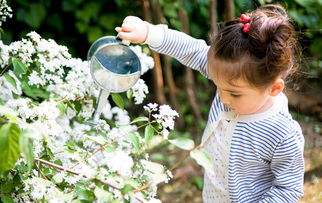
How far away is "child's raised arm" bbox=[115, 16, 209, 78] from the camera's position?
1.41 metres

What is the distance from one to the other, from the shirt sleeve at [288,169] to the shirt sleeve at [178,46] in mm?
413

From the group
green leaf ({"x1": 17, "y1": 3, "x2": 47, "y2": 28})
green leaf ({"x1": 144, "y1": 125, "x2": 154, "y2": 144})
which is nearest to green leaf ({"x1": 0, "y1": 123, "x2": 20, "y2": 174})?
green leaf ({"x1": 144, "y1": 125, "x2": 154, "y2": 144})

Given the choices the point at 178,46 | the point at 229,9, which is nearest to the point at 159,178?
the point at 178,46

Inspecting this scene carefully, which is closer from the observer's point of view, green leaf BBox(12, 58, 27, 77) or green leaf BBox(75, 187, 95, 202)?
green leaf BBox(75, 187, 95, 202)

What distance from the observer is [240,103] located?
1.38 m

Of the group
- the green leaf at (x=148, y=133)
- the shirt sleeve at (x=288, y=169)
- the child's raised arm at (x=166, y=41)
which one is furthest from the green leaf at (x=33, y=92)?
the shirt sleeve at (x=288, y=169)

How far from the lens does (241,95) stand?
135 cm

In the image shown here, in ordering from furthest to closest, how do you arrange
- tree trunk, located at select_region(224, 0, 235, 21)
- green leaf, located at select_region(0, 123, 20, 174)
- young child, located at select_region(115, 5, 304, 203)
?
1. tree trunk, located at select_region(224, 0, 235, 21)
2. young child, located at select_region(115, 5, 304, 203)
3. green leaf, located at select_region(0, 123, 20, 174)

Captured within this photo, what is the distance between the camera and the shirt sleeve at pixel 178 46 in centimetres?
150

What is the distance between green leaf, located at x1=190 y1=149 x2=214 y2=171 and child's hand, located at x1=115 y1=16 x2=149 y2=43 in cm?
60

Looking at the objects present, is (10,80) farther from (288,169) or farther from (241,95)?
(288,169)

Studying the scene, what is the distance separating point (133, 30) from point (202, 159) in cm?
66

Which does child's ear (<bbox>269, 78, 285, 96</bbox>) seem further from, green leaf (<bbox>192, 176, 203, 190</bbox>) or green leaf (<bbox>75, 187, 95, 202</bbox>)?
green leaf (<bbox>192, 176, 203, 190</bbox>)

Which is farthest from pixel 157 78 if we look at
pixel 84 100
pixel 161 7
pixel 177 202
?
pixel 84 100
